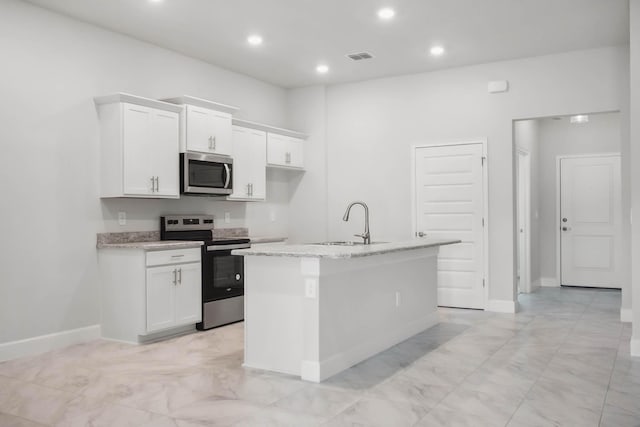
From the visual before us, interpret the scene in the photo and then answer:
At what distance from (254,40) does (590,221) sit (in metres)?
5.91

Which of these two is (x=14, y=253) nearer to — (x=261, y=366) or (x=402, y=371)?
(x=261, y=366)

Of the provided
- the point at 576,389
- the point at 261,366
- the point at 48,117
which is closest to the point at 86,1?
the point at 48,117

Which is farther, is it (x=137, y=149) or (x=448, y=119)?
(x=448, y=119)

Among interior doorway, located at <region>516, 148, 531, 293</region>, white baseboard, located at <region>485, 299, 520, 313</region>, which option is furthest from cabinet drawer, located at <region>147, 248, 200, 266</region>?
interior doorway, located at <region>516, 148, 531, 293</region>

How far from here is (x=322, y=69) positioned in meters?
6.64

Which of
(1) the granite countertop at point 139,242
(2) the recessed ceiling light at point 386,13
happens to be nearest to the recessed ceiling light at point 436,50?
(2) the recessed ceiling light at point 386,13

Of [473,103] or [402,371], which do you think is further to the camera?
[473,103]

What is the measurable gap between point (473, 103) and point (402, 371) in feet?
12.4

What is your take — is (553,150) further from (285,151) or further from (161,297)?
(161,297)

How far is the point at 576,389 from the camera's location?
3508 mm

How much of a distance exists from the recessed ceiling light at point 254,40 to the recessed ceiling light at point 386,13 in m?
1.30

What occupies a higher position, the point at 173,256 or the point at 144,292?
the point at 173,256

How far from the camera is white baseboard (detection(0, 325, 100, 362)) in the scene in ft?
14.1

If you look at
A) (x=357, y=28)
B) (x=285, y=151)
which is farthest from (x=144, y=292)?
(x=357, y=28)
